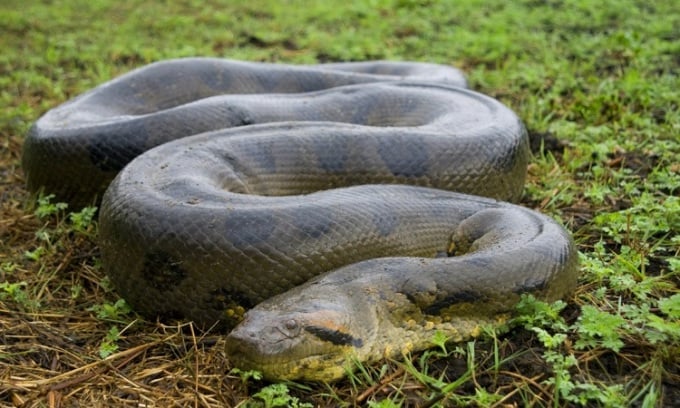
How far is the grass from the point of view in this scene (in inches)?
136

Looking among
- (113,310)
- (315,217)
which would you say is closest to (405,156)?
(315,217)

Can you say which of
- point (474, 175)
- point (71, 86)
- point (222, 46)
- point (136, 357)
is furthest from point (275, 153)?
point (222, 46)

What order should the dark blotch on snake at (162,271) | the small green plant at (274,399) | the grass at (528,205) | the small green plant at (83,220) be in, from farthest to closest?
the small green plant at (83,220)
the dark blotch on snake at (162,271)
the grass at (528,205)
the small green plant at (274,399)

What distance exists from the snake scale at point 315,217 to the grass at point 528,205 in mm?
169

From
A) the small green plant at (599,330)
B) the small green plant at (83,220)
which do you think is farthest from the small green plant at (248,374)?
the small green plant at (83,220)

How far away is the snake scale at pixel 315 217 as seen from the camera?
3.75m

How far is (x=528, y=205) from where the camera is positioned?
5684mm

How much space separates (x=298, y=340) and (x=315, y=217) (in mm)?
866

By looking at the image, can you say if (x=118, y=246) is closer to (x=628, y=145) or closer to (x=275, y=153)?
(x=275, y=153)

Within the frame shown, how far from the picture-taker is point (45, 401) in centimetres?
349

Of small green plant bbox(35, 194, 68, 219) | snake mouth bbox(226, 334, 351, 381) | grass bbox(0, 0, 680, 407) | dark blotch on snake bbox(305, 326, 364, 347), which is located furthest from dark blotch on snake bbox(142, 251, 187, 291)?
small green plant bbox(35, 194, 68, 219)

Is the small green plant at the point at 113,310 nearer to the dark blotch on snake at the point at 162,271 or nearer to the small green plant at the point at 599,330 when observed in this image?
the dark blotch on snake at the point at 162,271

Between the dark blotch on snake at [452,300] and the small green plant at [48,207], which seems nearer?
the dark blotch on snake at [452,300]

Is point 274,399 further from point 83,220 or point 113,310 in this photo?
point 83,220
